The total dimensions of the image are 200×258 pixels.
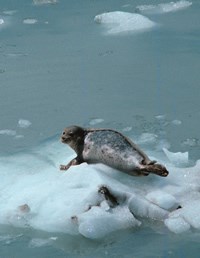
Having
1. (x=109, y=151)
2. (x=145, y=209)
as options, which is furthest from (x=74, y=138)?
(x=145, y=209)

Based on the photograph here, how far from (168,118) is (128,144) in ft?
2.74

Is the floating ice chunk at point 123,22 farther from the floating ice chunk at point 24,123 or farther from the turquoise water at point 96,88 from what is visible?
the floating ice chunk at point 24,123

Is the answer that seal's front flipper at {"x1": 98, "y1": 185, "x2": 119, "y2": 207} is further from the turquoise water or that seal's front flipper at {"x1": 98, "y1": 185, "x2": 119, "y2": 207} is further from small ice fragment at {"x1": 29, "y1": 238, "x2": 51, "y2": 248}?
small ice fragment at {"x1": 29, "y1": 238, "x2": 51, "y2": 248}

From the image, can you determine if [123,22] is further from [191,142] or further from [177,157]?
[177,157]

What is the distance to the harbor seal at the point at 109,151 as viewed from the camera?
11.3 ft

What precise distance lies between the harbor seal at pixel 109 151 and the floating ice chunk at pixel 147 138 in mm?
355

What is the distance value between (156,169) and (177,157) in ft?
1.41

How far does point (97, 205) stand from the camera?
10.7ft

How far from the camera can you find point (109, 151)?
11.8 feet

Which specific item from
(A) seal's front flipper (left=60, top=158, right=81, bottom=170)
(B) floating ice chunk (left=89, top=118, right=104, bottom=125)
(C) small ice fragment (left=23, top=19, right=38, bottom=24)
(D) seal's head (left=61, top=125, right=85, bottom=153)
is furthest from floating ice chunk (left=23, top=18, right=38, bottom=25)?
(A) seal's front flipper (left=60, top=158, right=81, bottom=170)

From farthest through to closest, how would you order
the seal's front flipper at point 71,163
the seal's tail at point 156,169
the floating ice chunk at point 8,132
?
the floating ice chunk at point 8,132, the seal's front flipper at point 71,163, the seal's tail at point 156,169

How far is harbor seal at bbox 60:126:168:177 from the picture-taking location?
3453mm

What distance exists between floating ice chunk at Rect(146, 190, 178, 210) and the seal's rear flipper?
4.9 inches

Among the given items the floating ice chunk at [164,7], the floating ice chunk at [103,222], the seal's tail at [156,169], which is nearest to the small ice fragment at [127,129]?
the seal's tail at [156,169]
